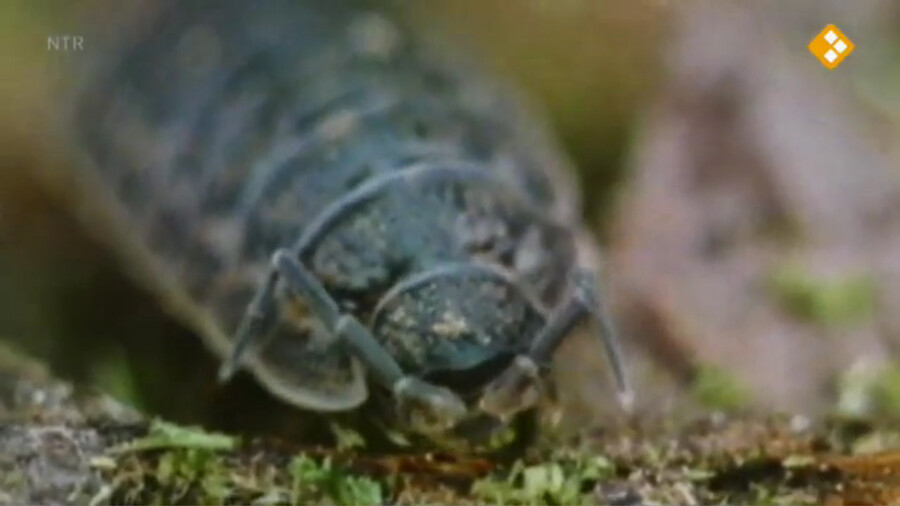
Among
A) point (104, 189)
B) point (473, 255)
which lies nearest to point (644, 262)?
point (473, 255)

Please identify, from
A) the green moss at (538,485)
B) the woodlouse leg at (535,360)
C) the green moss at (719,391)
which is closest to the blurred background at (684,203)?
the green moss at (719,391)

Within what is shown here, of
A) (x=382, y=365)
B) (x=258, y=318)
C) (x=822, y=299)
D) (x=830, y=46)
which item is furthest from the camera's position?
(x=822, y=299)

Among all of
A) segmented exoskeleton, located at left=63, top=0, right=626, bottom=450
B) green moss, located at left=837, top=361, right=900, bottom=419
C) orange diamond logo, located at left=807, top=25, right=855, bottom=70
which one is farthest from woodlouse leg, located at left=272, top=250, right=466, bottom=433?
orange diamond logo, located at left=807, top=25, right=855, bottom=70

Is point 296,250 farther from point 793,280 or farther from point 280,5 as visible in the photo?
point 793,280

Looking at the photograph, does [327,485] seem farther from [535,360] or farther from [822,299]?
[822,299]

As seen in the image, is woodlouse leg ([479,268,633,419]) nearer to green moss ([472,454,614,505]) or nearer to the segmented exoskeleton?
the segmented exoskeleton

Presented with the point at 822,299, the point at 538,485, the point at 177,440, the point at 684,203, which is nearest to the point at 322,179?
the point at 177,440

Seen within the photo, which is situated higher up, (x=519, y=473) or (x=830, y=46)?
(x=830, y=46)
